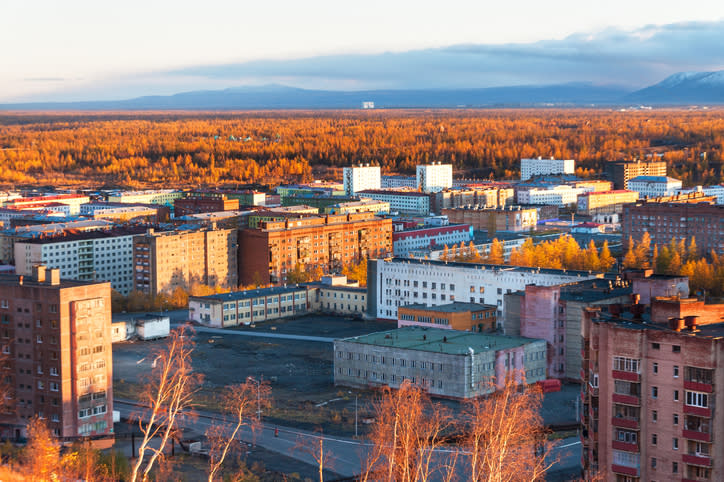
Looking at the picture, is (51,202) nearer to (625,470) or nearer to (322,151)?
(322,151)

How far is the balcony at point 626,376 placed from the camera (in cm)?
2047

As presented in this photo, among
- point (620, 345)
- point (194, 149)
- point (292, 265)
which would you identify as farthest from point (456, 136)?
point (620, 345)

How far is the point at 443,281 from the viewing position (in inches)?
1788

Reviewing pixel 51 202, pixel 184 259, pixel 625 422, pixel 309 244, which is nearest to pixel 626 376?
pixel 625 422

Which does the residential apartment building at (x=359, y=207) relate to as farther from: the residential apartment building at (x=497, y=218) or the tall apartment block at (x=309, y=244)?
the tall apartment block at (x=309, y=244)

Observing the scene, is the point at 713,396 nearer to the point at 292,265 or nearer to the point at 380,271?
the point at 380,271

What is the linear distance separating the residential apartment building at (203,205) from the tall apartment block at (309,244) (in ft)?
51.7

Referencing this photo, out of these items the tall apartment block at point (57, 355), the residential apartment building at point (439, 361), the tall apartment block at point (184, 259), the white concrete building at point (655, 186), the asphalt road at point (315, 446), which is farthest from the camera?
the white concrete building at point (655, 186)

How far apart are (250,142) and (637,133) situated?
5595 cm

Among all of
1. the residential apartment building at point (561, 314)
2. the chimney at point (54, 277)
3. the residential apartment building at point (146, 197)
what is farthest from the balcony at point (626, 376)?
the residential apartment building at point (146, 197)

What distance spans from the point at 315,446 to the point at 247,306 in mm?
19514

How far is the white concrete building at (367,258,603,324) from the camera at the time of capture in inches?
1682

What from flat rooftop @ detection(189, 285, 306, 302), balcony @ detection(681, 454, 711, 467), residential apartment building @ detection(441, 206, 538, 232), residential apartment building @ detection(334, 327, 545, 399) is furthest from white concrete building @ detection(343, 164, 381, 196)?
balcony @ detection(681, 454, 711, 467)

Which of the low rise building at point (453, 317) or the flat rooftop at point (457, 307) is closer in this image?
the low rise building at point (453, 317)
